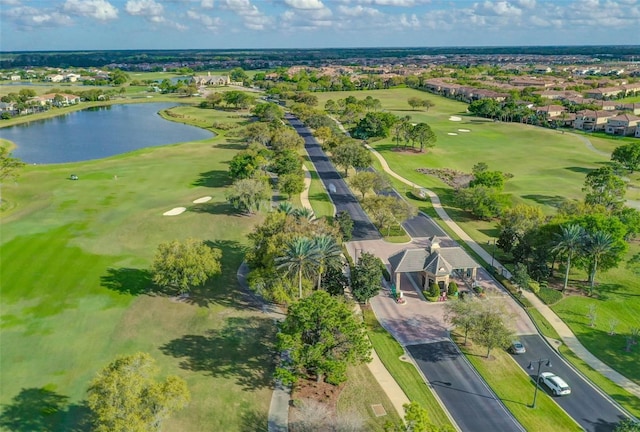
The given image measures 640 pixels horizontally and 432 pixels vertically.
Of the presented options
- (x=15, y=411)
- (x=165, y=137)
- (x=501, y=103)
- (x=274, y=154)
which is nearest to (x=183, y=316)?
(x=15, y=411)

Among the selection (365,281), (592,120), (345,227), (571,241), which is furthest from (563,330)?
(592,120)

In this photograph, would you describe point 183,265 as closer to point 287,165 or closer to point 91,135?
point 287,165

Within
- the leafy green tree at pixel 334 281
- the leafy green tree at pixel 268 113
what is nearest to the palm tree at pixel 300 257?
the leafy green tree at pixel 334 281

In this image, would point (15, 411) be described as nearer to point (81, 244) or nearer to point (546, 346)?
point (81, 244)

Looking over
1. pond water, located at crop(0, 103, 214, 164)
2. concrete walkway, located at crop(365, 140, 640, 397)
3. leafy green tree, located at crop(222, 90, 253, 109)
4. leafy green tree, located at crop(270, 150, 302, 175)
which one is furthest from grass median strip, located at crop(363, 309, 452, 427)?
leafy green tree, located at crop(222, 90, 253, 109)

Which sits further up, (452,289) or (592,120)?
(592,120)

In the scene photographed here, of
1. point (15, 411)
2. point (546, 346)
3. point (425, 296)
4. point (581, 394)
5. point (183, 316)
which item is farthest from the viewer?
point (425, 296)
